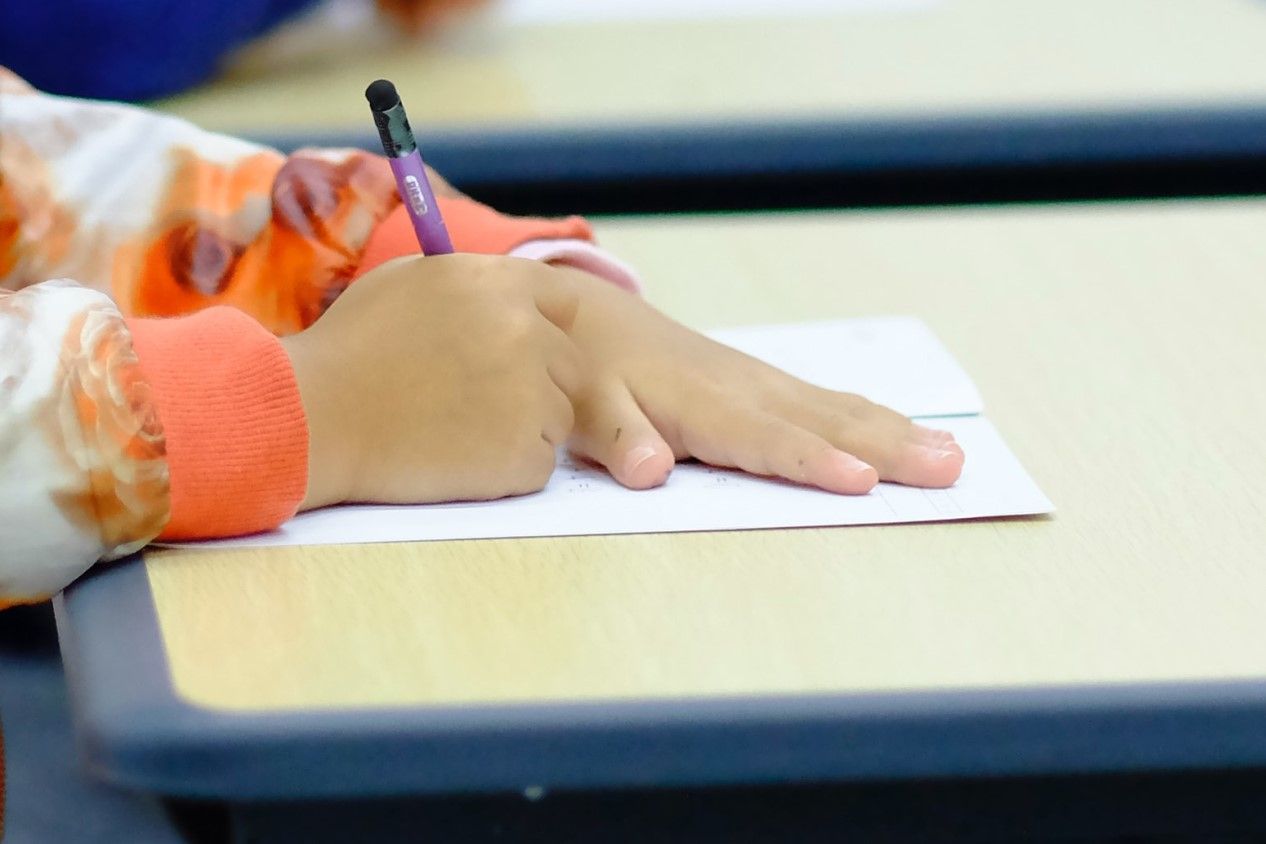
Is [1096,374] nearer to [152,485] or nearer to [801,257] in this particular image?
[801,257]

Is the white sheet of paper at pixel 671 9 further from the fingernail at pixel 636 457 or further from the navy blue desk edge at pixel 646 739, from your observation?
the navy blue desk edge at pixel 646 739

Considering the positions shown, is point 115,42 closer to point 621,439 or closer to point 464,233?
point 464,233

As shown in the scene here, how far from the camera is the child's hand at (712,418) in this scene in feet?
2.03

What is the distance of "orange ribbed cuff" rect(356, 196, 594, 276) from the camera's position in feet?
2.41

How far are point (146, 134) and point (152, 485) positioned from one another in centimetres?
30

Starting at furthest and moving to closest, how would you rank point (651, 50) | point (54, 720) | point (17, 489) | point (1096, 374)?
point (651, 50) < point (1096, 374) < point (54, 720) < point (17, 489)

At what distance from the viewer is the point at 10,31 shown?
106 cm

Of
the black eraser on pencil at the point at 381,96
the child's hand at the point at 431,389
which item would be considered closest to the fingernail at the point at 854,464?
the child's hand at the point at 431,389

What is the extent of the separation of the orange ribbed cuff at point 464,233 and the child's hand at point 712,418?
5cm

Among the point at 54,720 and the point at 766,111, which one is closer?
the point at 54,720

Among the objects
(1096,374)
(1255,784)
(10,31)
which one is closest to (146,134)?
(10,31)

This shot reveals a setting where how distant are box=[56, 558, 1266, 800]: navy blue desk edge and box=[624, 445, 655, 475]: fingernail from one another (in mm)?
184

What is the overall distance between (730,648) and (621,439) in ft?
0.56

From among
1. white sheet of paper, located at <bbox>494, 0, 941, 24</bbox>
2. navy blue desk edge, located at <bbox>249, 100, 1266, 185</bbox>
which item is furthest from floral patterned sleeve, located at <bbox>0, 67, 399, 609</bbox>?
white sheet of paper, located at <bbox>494, 0, 941, 24</bbox>
